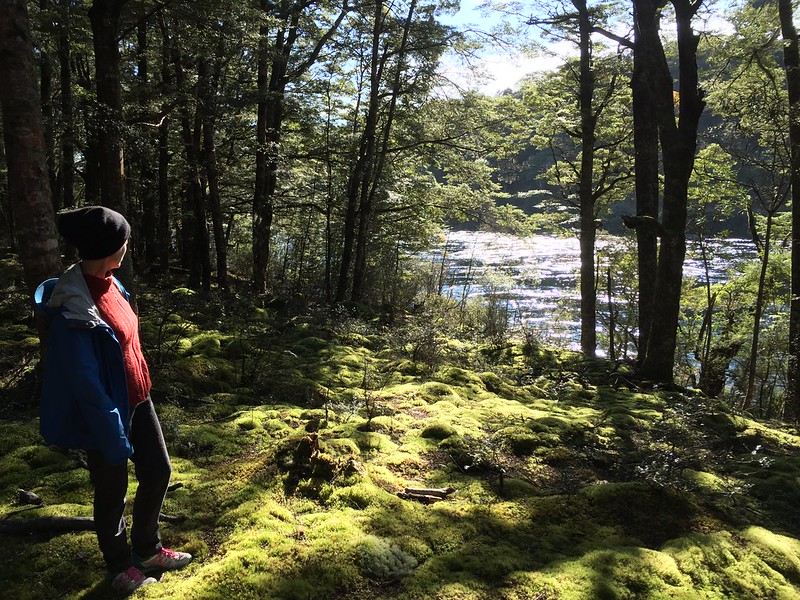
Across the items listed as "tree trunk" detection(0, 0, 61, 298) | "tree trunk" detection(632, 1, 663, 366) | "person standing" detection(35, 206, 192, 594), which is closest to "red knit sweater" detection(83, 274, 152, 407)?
"person standing" detection(35, 206, 192, 594)

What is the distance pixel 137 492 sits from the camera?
2.47 metres

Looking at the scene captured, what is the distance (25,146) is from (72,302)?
3074mm

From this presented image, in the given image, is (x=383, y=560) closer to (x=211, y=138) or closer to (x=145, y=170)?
(x=211, y=138)

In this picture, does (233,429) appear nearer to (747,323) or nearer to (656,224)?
(656,224)

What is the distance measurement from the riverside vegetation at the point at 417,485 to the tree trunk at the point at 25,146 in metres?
1.58

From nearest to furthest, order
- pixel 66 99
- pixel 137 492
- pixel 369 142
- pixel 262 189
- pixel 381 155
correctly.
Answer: pixel 137 492 < pixel 66 99 < pixel 262 189 < pixel 369 142 < pixel 381 155

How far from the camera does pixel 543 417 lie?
219 inches

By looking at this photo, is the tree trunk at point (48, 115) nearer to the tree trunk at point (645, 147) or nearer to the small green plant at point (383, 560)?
the small green plant at point (383, 560)

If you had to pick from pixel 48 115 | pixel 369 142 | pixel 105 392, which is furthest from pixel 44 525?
pixel 369 142

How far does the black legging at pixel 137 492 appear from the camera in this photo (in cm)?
222

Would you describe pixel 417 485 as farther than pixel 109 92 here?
No

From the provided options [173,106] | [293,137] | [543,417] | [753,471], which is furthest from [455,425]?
[293,137]

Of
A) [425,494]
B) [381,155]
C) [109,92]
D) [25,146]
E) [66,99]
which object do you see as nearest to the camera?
[425,494]

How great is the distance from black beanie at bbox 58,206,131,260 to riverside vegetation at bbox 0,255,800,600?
1.66 metres
